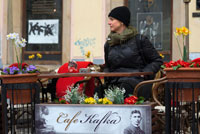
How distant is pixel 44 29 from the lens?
36.0 feet

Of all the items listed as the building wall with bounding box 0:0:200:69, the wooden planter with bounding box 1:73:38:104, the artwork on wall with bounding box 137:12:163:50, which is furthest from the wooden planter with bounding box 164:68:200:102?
the artwork on wall with bounding box 137:12:163:50

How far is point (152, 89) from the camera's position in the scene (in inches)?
214

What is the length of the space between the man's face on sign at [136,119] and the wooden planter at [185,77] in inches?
12.7

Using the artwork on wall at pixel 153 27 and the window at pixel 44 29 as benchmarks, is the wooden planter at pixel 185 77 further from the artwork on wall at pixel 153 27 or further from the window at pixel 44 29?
the window at pixel 44 29

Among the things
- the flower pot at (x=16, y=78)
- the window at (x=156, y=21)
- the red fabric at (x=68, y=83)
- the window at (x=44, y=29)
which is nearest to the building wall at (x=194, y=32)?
the window at (x=156, y=21)

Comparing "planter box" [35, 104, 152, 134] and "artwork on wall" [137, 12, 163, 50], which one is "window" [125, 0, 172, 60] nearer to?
"artwork on wall" [137, 12, 163, 50]

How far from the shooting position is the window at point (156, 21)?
10.2m

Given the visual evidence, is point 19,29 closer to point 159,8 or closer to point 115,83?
point 159,8

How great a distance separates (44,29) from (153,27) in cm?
259

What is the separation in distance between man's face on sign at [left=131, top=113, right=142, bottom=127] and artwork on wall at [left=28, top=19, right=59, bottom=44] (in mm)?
Result: 7816

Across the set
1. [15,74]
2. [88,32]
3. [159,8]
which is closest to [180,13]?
[159,8]

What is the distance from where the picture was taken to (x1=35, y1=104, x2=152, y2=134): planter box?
3289mm

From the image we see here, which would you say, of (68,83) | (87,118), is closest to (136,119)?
(87,118)

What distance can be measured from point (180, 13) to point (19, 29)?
381 cm
